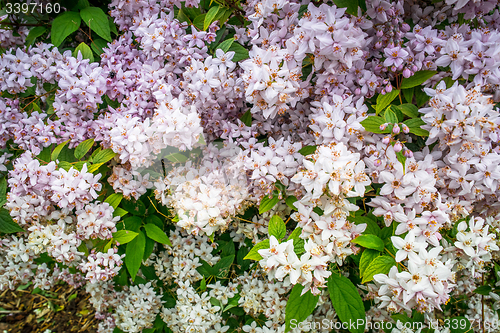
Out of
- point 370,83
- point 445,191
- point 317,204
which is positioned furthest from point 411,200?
point 370,83

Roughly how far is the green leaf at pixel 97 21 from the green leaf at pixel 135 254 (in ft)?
4.50

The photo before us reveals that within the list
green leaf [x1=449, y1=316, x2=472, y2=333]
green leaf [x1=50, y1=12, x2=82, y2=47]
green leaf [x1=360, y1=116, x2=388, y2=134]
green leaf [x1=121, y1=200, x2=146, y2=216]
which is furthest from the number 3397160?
green leaf [x1=449, y1=316, x2=472, y2=333]

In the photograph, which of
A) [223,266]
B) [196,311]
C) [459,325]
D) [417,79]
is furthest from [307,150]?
[459,325]

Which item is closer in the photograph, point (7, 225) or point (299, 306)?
point (299, 306)

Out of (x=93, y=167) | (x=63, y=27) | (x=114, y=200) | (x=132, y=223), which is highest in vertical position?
(x=63, y=27)

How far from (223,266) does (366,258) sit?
1.17 meters

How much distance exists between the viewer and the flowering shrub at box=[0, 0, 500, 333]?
5.18 feet

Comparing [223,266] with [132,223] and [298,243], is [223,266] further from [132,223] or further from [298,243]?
[298,243]

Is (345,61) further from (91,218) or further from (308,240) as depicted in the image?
(91,218)

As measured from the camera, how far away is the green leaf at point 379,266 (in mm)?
1537

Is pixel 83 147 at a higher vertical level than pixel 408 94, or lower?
lower

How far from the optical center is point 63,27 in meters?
2.16

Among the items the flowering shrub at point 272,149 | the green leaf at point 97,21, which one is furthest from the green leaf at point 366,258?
the green leaf at point 97,21

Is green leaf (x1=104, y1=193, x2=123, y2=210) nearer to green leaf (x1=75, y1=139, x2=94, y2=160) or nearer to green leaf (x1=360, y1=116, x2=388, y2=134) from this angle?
green leaf (x1=75, y1=139, x2=94, y2=160)
